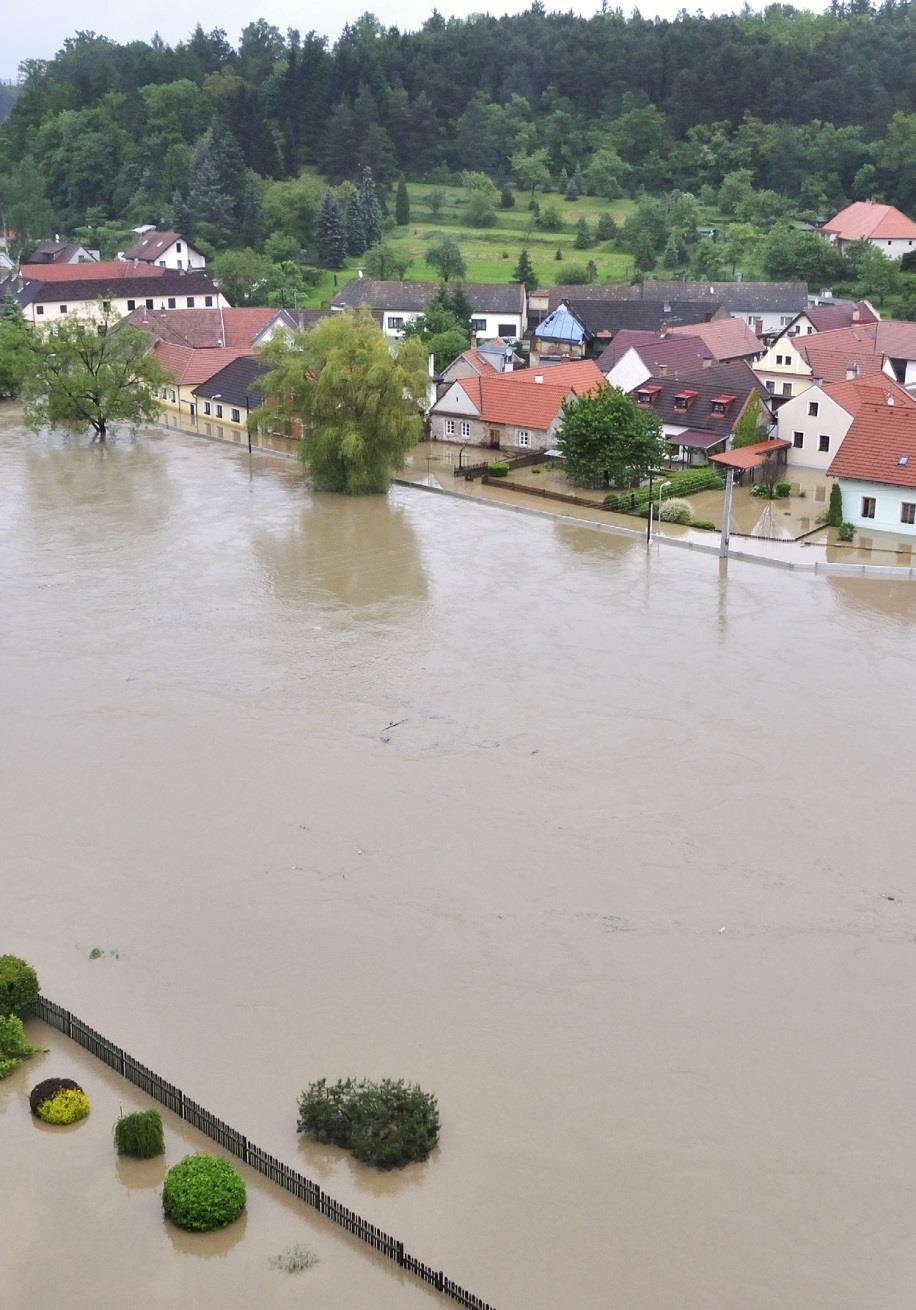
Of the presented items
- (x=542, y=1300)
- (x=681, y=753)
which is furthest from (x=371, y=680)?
(x=542, y=1300)

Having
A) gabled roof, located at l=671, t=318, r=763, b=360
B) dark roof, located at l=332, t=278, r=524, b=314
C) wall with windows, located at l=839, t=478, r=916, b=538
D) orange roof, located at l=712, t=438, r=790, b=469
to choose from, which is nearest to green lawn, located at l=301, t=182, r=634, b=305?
dark roof, located at l=332, t=278, r=524, b=314

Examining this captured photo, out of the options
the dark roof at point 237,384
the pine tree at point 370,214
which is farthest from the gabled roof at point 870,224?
the dark roof at point 237,384

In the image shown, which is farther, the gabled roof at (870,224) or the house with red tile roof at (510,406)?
the gabled roof at (870,224)

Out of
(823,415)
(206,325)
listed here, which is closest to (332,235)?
(206,325)

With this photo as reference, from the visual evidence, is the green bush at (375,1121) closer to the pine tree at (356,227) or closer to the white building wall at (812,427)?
the white building wall at (812,427)

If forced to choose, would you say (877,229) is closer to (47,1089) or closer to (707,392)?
(707,392)

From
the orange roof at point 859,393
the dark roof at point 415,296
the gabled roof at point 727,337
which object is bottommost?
the orange roof at point 859,393

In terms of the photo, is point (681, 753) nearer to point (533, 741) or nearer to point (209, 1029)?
point (533, 741)
